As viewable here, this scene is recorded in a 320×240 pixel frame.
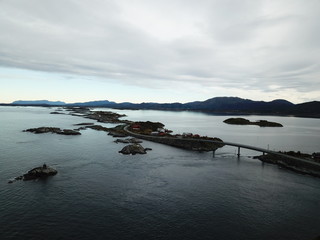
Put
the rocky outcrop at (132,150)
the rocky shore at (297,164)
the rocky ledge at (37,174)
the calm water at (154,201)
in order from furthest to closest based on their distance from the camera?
the rocky outcrop at (132,150) < the rocky shore at (297,164) < the rocky ledge at (37,174) < the calm water at (154,201)

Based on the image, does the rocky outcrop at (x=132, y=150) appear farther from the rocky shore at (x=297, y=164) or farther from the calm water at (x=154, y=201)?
the rocky shore at (x=297, y=164)

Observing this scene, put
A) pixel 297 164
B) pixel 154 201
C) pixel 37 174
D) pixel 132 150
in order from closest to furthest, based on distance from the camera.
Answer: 1. pixel 154 201
2. pixel 37 174
3. pixel 297 164
4. pixel 132 150

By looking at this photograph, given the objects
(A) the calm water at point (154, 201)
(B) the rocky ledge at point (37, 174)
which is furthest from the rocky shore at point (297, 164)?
(B) the rocky ledge at point (37, 174)

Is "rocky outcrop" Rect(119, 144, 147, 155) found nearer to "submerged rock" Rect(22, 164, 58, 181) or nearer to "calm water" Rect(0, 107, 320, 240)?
"calm water" Rect(0, 107, 320, 240)

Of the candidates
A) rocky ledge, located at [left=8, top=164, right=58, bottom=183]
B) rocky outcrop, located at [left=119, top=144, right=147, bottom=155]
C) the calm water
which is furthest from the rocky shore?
rocky ledge, located at [left=8, top=164, right=58, bottom=183]

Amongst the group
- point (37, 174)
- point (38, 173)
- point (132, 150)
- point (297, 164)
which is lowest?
point (37, 174)

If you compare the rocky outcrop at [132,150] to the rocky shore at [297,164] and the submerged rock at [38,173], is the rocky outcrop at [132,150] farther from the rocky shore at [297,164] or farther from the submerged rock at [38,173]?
the rocky shore at [297,164]


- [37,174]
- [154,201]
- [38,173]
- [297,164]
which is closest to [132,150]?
[38,173]

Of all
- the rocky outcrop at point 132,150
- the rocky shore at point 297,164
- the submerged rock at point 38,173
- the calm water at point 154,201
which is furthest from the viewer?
the rocky outcrop at point 132,150

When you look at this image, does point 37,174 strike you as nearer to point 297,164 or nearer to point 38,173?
point 38,173

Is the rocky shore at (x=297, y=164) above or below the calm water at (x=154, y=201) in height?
above

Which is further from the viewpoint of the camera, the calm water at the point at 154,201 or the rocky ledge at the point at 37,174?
the rocky ledge at the point at 37,174
